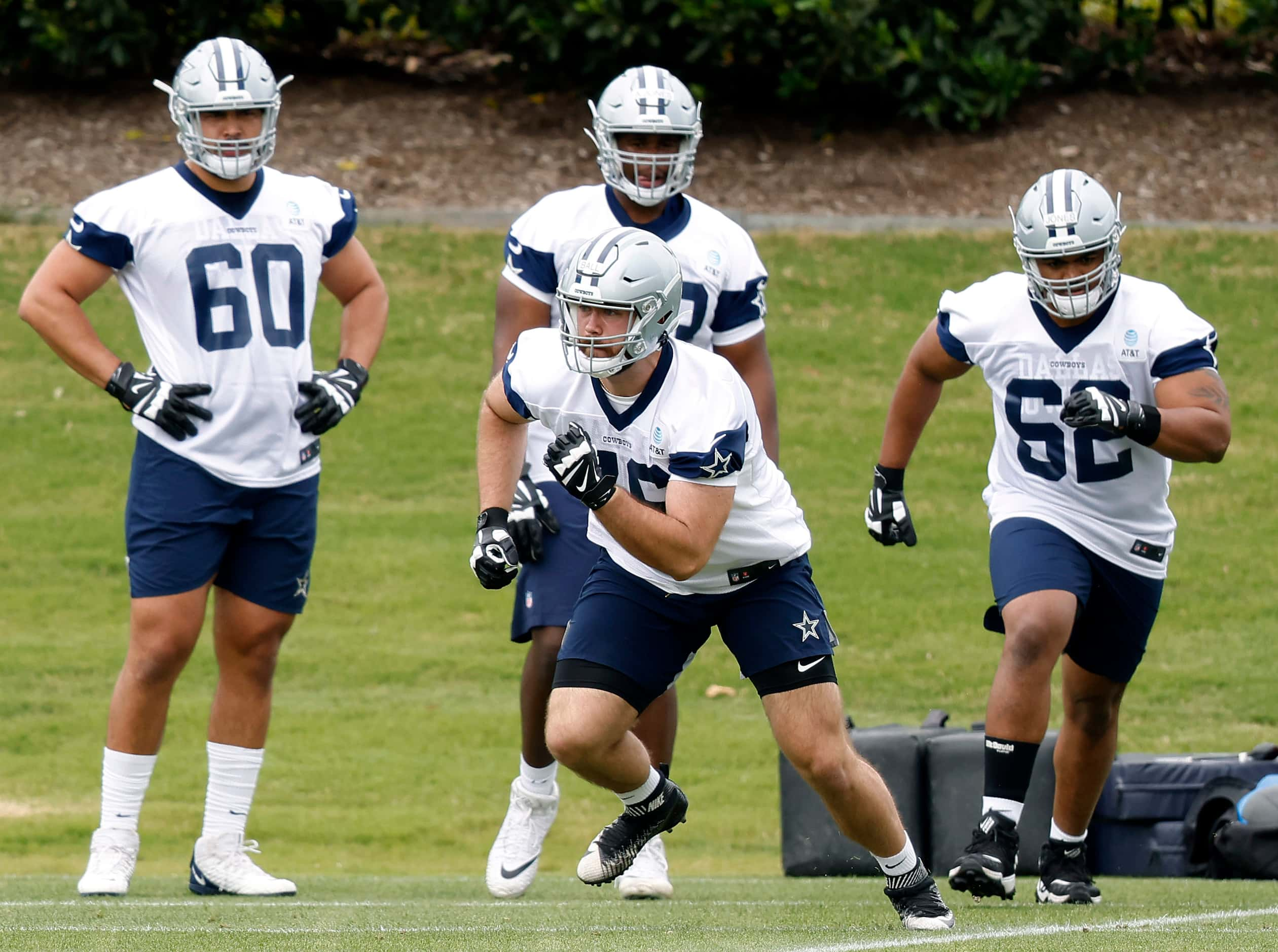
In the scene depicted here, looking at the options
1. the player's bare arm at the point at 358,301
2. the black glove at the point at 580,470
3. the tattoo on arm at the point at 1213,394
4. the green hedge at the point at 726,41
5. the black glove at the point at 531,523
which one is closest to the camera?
the black glove at the point at 580,470

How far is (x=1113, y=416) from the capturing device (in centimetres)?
517

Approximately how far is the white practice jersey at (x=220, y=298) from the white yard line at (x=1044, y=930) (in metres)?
2.39

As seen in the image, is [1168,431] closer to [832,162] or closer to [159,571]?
[159,571]

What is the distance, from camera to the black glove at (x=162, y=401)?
5570 mm

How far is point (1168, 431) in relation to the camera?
526 centimetres

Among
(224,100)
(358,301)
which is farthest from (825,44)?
(224,100)

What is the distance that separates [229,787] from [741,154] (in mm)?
10713

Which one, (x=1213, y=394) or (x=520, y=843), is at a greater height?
(x=1213, y=394)

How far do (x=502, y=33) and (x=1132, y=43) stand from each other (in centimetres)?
534

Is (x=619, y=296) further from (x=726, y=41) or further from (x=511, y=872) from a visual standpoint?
(x=726, y=41)

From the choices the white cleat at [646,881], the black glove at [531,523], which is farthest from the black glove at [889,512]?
the white cleat at [646,881]

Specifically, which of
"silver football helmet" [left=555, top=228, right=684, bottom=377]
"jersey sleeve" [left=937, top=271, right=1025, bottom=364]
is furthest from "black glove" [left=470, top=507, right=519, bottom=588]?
"jersey sleeve" [left=937, top=271, right=1025, bottom=364]

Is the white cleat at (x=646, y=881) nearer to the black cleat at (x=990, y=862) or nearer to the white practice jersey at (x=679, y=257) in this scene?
the black cleat at (x=990, y=862)

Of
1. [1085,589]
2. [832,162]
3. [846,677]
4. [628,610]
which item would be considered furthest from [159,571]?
[832,162]
